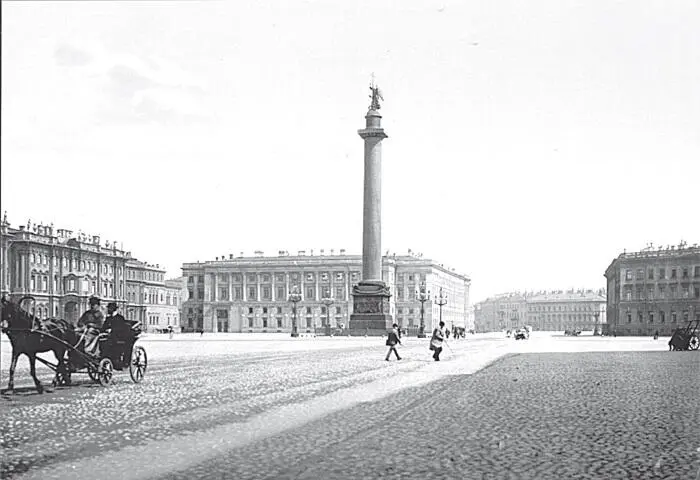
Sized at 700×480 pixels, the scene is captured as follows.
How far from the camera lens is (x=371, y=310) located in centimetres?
5703

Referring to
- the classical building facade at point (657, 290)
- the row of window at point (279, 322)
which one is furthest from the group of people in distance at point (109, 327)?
the row of window at point (279, 322)

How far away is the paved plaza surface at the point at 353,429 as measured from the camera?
7.48 metres

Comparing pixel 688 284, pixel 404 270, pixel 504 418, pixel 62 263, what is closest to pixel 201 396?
pixel 504 418

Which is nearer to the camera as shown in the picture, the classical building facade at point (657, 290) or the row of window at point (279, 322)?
the classical building facade at point (657, 290)

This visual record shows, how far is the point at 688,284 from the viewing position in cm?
10038

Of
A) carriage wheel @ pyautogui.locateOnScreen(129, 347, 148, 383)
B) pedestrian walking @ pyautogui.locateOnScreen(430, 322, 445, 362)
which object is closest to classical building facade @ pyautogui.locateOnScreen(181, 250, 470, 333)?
pedestrian walking @ pyautogui.locateOnScreen(430, 322, 445, 362)

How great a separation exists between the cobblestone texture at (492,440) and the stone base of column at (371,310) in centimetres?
4081

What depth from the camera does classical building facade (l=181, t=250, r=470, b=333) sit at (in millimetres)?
134500

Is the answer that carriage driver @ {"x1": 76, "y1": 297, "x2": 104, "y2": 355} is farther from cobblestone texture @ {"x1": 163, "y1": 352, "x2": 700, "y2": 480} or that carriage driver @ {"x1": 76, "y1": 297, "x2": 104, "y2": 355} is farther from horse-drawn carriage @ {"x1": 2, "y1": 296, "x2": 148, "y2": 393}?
cobblestone texture @ {"x1": 163, "y1": 352, "x2": 700, "y2": 480}

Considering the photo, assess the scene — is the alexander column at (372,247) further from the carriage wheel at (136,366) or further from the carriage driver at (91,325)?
the carriage driver at (91,325)

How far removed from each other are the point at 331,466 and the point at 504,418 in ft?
13.4

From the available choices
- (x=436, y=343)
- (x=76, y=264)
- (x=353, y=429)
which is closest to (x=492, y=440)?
(x=353, y=429)

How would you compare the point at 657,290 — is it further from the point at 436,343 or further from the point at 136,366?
the point at 136,366

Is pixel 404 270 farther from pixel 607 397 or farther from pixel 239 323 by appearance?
pixel 607 397
